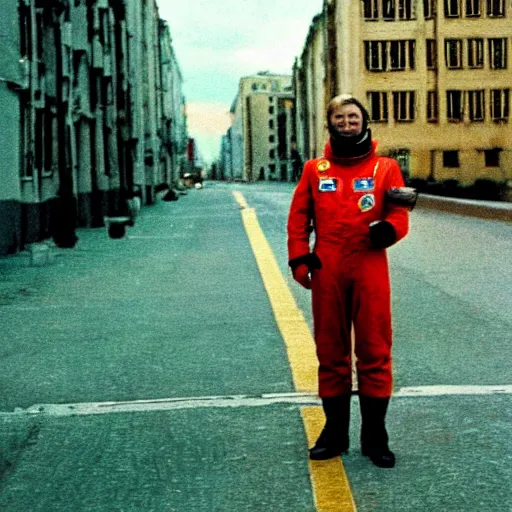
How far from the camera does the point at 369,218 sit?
14.2 feet

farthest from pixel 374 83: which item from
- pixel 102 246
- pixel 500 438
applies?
pixel 500 438

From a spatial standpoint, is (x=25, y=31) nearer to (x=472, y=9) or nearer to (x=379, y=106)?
(x=379, y=106)

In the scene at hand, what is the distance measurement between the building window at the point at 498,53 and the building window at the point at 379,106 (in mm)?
7102

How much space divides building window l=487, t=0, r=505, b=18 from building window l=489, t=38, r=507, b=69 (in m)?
1.52

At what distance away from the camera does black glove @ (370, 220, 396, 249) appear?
167 inches

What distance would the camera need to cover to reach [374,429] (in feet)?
14.4

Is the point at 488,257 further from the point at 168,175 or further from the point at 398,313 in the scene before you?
the point at 168,175

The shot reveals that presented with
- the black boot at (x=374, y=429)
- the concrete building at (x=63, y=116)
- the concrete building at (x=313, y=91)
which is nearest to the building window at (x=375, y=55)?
the concrete building at (x=313, y=91)

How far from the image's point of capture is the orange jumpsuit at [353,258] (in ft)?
14.2

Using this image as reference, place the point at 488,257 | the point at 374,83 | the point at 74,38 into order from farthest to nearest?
the point at 374,83, the point at 74,38, the point at 488,257

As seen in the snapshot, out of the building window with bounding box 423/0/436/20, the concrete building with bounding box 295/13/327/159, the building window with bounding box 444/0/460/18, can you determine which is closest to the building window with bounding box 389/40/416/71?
the building window with bounding box 423/0/436/20

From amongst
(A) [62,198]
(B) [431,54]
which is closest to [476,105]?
(B) [431,54]

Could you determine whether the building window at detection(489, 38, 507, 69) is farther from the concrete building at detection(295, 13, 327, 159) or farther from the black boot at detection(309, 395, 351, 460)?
the black boot at detection(309, 395, 351, 460)

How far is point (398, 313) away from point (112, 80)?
91.3 ft
